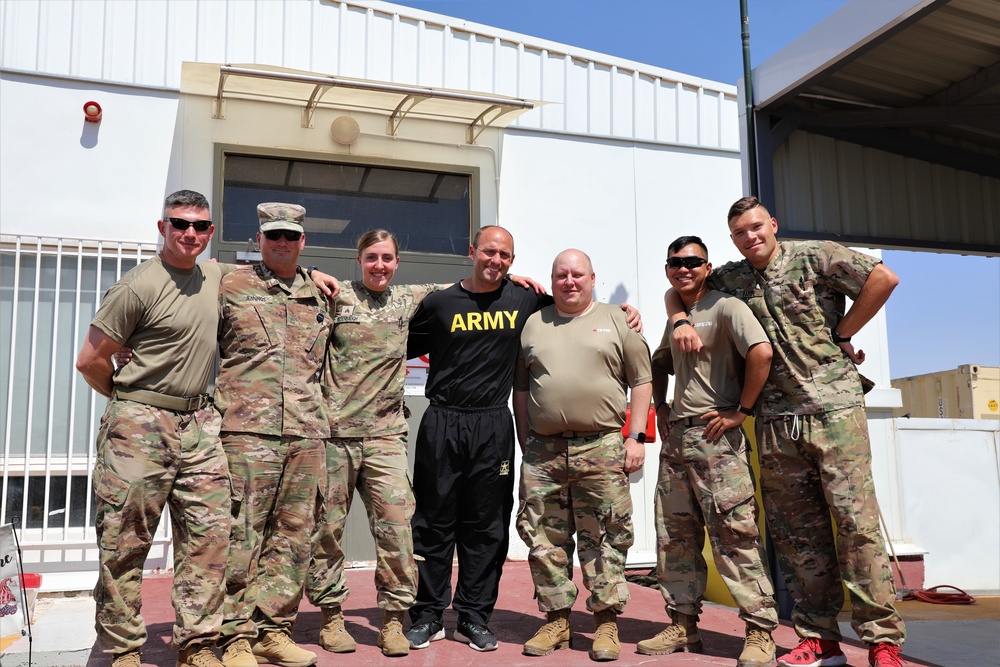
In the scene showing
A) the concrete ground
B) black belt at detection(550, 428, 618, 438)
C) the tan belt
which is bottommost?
the concrete ground

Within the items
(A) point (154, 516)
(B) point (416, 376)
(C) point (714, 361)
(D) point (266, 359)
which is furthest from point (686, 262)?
(B) point (416, 376)

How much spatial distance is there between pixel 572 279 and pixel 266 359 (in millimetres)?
1485

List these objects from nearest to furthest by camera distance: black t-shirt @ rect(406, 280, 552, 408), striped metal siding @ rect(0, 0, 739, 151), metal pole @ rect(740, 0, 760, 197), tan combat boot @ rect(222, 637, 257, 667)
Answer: tan combat boot @ rect(222, 637, 257, 667)
black t-shirt @ rect(406, 280, 552, 408)
metal pole @ rect(740, 0, 760, 197)
striped metal siding @ rect(0, 0, 739, 151)

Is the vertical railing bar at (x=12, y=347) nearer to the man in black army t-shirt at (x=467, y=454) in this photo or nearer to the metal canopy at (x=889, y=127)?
the man in black army t-shirt at (x=467, y=454)

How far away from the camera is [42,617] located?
5.07 metres

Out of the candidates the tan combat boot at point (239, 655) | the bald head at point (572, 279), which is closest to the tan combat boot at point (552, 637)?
the tan combat boot at point (239, 655)

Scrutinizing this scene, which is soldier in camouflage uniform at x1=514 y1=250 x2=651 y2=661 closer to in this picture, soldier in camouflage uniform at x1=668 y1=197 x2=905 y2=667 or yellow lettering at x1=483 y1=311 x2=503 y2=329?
yellow lettering at x1=483 y1=311 x2=503 y2=329

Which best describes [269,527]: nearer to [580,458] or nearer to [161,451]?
[161,451]

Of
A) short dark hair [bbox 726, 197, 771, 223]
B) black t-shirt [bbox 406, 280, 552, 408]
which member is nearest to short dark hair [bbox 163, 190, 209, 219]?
black t-shirt [bbox 406, 280, 552, 408]

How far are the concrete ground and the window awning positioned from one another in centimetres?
342

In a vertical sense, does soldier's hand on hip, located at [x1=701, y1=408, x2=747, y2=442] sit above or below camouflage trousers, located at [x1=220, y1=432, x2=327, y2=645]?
above

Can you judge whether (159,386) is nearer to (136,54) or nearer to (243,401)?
(243,401)

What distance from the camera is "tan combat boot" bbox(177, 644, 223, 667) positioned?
3453 mm

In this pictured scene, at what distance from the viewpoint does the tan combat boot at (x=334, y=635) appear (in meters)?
3.94
